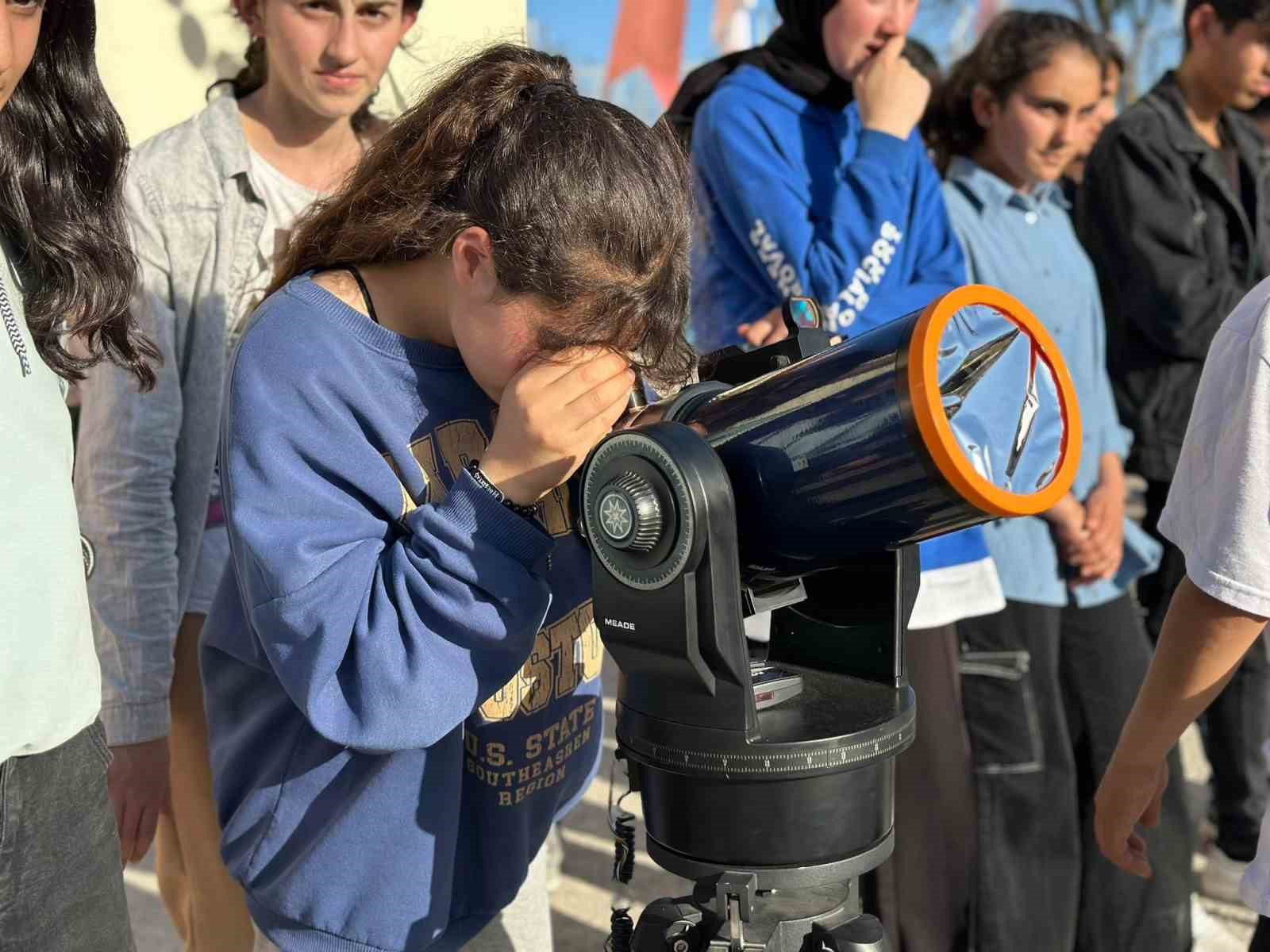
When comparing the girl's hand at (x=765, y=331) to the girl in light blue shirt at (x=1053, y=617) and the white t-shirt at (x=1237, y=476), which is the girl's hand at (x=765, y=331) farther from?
the white t-shirt at (x=1237, y=476)

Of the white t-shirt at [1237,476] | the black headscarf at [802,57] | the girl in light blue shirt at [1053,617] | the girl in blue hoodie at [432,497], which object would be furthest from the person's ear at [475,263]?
the girl in light blue shirt at [1053,617]

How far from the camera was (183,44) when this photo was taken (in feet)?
7.85

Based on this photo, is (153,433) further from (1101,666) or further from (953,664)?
(1101,666)

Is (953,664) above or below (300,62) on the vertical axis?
below

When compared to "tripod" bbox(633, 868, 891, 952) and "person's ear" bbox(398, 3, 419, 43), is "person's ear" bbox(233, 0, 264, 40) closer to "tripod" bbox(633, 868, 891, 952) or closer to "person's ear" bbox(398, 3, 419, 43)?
"person's ear" bbox(398, 3, 419, 43)

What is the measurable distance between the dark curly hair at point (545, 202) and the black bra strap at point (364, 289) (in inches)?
0.5

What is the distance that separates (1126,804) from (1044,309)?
1334mm

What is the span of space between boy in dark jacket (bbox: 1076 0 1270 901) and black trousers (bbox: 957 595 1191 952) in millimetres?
597

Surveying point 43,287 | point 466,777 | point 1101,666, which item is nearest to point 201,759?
point 466,777

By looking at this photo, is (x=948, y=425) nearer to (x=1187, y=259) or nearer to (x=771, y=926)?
(x=771, y=926)

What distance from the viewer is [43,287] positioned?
4.61ft

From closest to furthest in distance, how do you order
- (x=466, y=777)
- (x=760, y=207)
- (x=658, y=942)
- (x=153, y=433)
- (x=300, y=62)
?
(x=658, y=942)
(x=466, y=777)
(x=153, y=433)
(x=300, y=62)
(x=760, y=207)

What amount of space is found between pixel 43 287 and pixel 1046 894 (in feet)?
6.96

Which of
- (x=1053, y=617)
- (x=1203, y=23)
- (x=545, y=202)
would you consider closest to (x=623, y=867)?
(x=545, y=202)
